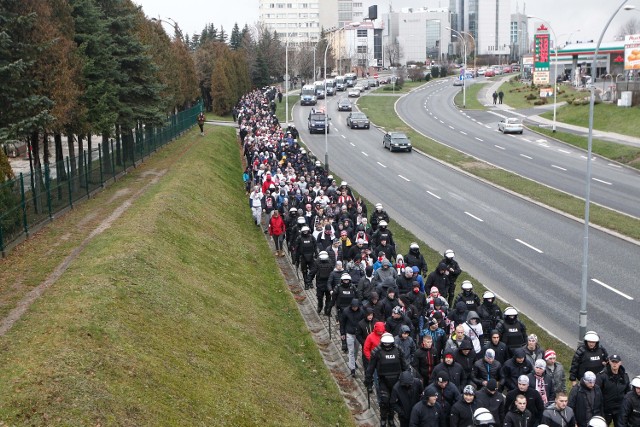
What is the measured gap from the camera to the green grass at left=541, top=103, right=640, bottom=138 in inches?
2136

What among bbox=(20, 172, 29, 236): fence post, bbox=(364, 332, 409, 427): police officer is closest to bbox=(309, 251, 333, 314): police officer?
bbox=(364, 332, 409, 427): police officer

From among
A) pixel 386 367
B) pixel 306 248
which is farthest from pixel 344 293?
pixel 306 248

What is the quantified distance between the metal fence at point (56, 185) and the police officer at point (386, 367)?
35.3 feet

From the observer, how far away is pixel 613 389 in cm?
1098

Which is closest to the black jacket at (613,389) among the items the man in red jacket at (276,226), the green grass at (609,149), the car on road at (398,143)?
the man in red jacket at (276,226)

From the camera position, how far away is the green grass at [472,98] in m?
83.9

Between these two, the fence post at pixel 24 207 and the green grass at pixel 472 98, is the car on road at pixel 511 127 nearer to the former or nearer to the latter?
the green grass at pixel 472 98

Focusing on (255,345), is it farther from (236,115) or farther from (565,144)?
(236,115)

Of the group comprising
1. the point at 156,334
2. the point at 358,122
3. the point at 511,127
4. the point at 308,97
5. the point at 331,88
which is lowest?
the point at 156,334

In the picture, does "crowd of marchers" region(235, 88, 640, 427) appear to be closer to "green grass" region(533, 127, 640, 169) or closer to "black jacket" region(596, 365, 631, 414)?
"black jacket" region(596, 365, 631, 414)

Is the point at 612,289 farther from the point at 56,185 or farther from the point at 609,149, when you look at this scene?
the point at 609,149

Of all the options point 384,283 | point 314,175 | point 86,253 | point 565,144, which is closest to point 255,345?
point 384,283

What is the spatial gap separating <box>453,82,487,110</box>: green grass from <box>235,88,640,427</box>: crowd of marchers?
67.1 meters

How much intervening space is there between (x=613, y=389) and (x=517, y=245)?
15401 millimetres
